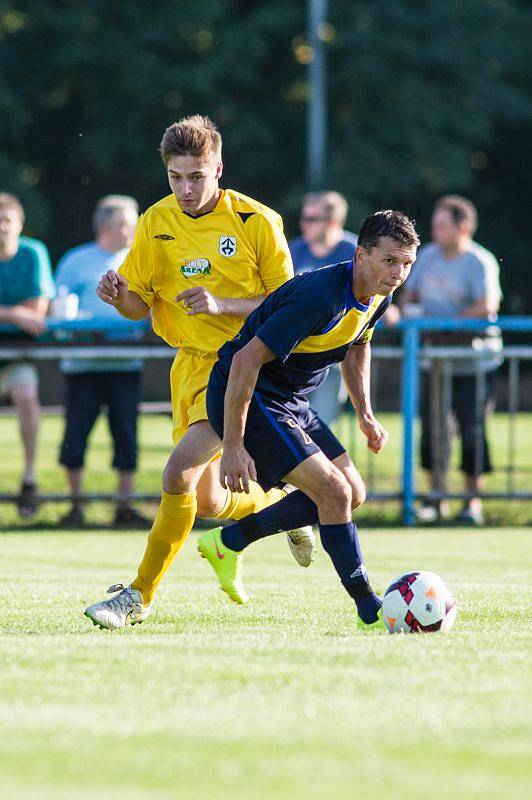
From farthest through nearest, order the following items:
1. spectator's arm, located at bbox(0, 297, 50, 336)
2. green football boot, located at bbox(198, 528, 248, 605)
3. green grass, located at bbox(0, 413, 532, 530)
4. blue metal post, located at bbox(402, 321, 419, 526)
Answer: green grass, located at bbox(0, 413, 532, 530) < blue metal post, located at bbox(402, 321, 419, 526) < spectator's arm, located at bbox(0, 297, 50, 336) < green football boot, located at bbox(198, 528, 248, 605)

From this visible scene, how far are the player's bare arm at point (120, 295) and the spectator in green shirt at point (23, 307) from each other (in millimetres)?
4697

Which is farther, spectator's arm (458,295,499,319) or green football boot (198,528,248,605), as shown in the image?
spectator's arm (458,295,499,319)

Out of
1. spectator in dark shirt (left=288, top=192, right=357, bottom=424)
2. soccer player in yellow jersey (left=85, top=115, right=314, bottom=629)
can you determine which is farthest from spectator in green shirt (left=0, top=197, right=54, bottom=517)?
soccer player in yellow jersey (left=85, top=115, right=314, bottom=629)

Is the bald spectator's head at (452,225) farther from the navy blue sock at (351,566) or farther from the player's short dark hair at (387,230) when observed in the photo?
the navy blue sock at (351,566)

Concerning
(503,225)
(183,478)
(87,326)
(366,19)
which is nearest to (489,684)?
(183,478)

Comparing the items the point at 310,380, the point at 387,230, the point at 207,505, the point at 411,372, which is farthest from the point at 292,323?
the point at 411,372

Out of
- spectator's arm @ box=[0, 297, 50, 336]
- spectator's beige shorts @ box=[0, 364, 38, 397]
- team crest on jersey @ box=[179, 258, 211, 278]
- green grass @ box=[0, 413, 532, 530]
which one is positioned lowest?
green grass @ box=[0, 413, 532, 530]

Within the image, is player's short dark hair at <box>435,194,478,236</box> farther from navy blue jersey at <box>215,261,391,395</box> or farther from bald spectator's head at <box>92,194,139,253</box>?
navy blue jersey at <box>215,261,391,395</box>

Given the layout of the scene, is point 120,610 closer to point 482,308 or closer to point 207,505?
point 207,505

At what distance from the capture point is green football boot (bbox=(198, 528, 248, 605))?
7.02 meters

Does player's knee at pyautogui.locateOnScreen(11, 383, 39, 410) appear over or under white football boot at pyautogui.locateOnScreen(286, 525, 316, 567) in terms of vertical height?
over

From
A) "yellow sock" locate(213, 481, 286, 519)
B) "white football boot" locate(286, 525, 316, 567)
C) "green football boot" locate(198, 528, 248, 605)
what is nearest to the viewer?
"green football boot" locate(198, 528, 248, 605)

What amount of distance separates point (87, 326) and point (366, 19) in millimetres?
22688

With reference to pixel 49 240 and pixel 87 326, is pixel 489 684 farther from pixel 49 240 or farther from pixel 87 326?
pixel 49 240
